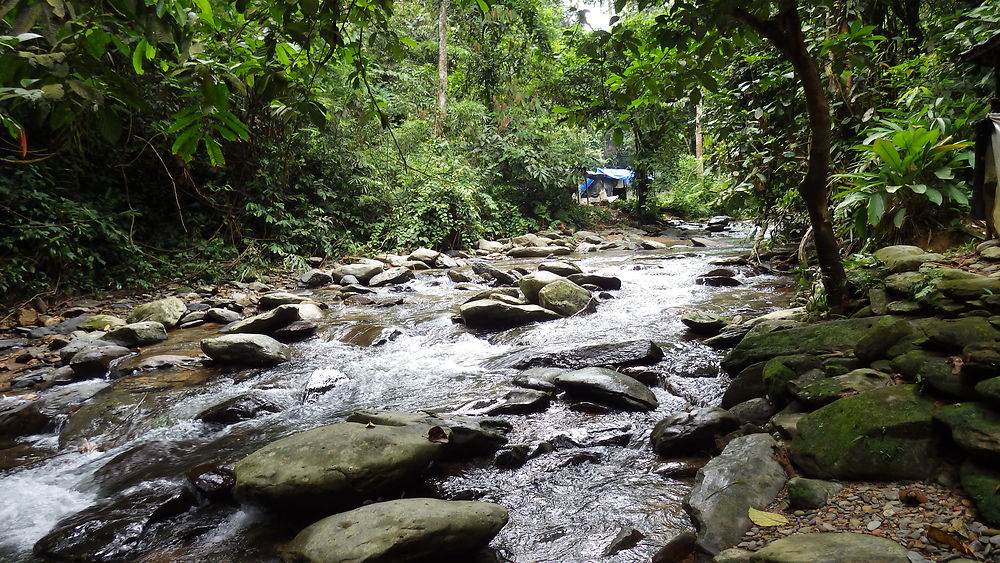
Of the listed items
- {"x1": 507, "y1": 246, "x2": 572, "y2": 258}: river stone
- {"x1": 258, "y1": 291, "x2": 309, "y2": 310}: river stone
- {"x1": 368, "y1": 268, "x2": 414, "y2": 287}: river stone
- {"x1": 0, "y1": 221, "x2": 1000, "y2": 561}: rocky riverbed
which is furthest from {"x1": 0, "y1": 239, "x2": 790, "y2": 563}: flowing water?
{"x1": 507, "y1": 246, "x2": 572, "y2": 258}: river stone

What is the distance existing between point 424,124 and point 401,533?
47.3 feet

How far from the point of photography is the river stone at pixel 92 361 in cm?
555

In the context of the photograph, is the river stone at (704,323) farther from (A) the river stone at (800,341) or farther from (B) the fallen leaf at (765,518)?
(B) the fallen leaf at (765,518)

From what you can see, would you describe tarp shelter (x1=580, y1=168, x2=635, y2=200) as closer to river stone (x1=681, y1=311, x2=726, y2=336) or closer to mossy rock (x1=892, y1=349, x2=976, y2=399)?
river stone (x1=681, y1=311, x2=726, y2=336)

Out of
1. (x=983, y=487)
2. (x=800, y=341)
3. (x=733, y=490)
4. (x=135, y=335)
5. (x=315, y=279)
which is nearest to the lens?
(x=983, y=487)

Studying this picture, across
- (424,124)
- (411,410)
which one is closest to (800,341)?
(411,410)

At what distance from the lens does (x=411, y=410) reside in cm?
462

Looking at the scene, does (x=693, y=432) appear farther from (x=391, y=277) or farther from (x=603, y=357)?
(x=391, y=277)

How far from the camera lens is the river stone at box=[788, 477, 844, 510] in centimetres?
241

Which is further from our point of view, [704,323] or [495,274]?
[495,274]

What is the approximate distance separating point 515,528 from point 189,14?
283cm

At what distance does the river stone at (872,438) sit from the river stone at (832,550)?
0.55 metres

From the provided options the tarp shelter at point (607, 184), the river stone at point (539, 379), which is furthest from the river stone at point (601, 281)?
the tarp shelter at point (607, 184)

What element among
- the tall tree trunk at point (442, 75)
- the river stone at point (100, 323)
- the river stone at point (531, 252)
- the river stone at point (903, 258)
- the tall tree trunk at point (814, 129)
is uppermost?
the tall tree trunk at point (442, 75)
